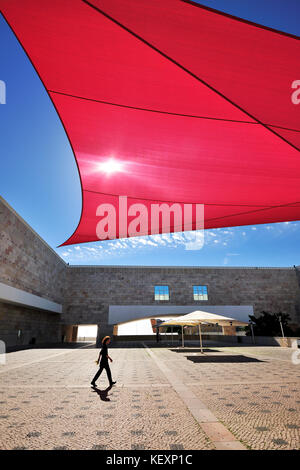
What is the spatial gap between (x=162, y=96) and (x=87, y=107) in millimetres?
1202

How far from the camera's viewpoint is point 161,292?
3178 centimetres

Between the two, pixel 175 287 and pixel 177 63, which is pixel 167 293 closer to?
pixel 175 287

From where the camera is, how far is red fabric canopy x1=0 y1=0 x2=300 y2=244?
8.55 ft

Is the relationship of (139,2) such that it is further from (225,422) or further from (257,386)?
(257,386)

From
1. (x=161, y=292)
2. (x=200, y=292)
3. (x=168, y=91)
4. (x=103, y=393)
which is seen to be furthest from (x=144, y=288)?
(x=168, y=91)

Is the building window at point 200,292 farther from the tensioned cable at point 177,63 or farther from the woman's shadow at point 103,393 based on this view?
the tensioned cable at point 177,63

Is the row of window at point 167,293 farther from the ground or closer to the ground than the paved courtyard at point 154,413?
farther from the ground

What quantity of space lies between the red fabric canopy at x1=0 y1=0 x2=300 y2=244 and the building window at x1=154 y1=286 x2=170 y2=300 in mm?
27178

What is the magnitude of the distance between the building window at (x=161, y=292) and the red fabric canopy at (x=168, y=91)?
2718 cm

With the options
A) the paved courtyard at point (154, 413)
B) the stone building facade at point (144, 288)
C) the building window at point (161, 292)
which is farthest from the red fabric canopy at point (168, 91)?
the building window at point (161, 292)

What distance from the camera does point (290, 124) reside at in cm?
363

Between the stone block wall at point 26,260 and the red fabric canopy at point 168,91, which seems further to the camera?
the stone block wall at point 26,260

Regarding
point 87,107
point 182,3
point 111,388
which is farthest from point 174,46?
point 111,388

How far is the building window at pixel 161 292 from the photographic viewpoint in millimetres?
31516
